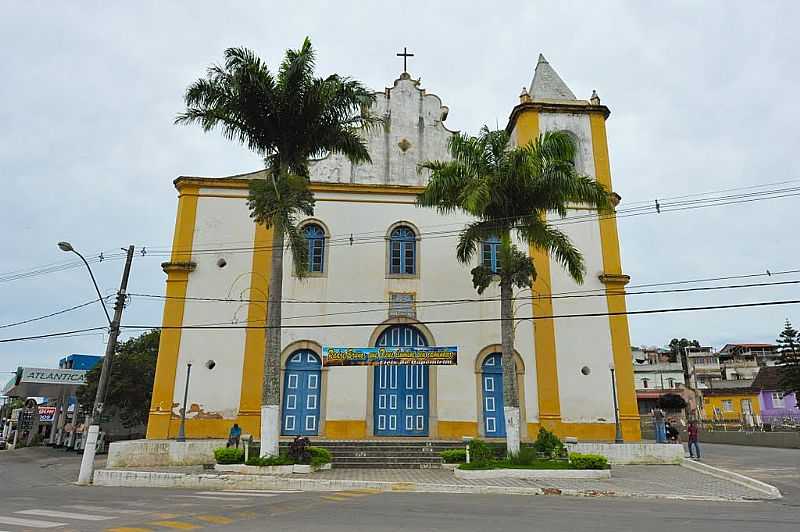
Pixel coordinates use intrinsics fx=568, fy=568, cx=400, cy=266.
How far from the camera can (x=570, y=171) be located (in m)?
14.7

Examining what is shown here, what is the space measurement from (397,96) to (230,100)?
8120 mm

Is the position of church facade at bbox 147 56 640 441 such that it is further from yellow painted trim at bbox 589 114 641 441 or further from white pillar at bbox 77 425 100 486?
white pillar at bbox 77 425 100 486

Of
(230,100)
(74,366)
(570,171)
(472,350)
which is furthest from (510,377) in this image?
(74,366)

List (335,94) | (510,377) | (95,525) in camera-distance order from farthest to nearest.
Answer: (335,94)
(510,377)
(95,525)

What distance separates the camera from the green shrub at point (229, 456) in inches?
558

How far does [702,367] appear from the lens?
60719mm

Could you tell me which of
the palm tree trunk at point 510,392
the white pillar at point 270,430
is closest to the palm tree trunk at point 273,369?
the white pillar at point 270,430

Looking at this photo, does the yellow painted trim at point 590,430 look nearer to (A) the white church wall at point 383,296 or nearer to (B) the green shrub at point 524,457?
(A) the white church wall at point 383,296

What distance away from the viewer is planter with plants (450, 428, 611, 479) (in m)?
13.1

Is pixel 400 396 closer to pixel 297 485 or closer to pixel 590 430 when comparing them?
pixel 590 430

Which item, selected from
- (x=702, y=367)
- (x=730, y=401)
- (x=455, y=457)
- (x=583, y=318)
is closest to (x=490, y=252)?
(x=583, y=318)

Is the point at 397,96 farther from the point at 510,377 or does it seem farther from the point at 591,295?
the point at 510,377

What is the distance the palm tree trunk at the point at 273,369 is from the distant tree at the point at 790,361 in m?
29.1

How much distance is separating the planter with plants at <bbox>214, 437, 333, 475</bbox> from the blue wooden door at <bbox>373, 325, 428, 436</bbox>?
3.32 meters
